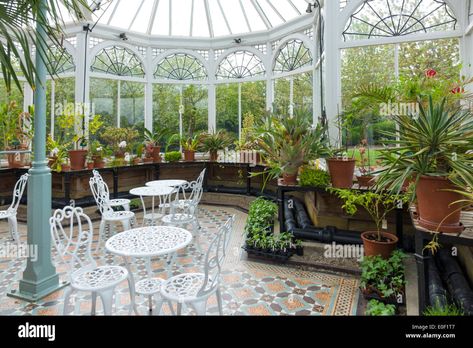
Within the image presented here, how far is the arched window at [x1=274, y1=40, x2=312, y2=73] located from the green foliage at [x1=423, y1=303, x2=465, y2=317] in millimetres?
5676

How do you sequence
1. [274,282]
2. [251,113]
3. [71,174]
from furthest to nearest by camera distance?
[251,113] → [71,174] → [274,282]

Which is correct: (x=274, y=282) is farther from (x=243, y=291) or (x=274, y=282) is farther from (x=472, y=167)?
(x=472, y=167)

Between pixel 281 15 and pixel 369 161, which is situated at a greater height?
pixel 281 15

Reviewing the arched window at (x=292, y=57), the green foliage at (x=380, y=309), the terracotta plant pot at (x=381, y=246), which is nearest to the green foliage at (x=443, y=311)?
the green foliage at (x=380, y=309)

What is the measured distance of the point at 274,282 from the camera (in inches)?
138

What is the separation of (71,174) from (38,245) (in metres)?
3.27

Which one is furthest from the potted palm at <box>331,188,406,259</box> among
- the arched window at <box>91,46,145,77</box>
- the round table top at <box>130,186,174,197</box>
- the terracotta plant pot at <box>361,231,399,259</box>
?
the arched window at <box>91,46,145,77</box>

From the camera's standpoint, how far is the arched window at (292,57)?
7105mm

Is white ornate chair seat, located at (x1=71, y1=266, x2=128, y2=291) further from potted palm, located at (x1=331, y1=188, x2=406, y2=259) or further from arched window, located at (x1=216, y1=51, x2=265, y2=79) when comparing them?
arched window, located at (x1=216, y1=51, x2=265, y2=79)

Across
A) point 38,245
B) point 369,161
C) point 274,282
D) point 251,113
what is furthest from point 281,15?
point 38,245

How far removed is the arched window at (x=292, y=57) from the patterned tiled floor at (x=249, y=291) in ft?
15.4

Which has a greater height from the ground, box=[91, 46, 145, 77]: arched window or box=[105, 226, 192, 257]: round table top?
box=[91, 46, 145, 77]: arched window

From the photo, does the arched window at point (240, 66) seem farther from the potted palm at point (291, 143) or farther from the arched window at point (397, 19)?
the potted palm at point (291, 143)

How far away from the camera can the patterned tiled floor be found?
2.90 metres
